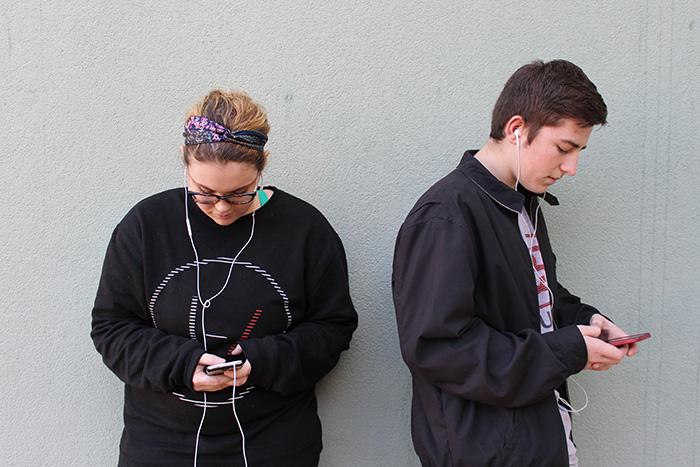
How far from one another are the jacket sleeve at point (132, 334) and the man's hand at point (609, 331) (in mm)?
1144

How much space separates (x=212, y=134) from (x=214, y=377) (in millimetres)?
645

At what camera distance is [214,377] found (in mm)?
1592

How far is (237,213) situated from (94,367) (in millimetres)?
880

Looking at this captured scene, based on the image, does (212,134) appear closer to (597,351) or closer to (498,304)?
(498,304)

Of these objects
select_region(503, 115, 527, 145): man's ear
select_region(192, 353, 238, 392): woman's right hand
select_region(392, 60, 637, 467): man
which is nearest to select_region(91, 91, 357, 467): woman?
select_region(192, 353, 238, 392): woman's right hand

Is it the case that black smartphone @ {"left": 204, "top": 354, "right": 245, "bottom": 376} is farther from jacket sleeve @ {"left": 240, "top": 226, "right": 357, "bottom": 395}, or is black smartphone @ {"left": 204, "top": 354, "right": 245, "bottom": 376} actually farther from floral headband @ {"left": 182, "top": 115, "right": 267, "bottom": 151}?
floral headband @ {"left": 182, "top": 115, "right": 267, "bottom": 151}

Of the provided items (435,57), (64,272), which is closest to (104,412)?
(64,272)

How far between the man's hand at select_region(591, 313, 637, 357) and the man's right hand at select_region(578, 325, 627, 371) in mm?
104

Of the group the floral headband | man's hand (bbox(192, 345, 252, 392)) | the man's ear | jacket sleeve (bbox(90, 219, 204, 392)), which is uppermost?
the floral headband

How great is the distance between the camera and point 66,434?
211 centimetres

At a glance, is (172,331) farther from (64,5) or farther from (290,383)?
(64,5)

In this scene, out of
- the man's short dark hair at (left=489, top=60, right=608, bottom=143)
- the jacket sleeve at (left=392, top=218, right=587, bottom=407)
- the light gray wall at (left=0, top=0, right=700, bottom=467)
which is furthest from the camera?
the light gray wall at (left=0, top=0, right=700, bottom=467)

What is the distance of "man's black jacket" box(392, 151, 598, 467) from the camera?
1.46 metres

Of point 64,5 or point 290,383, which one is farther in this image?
point 64,5
